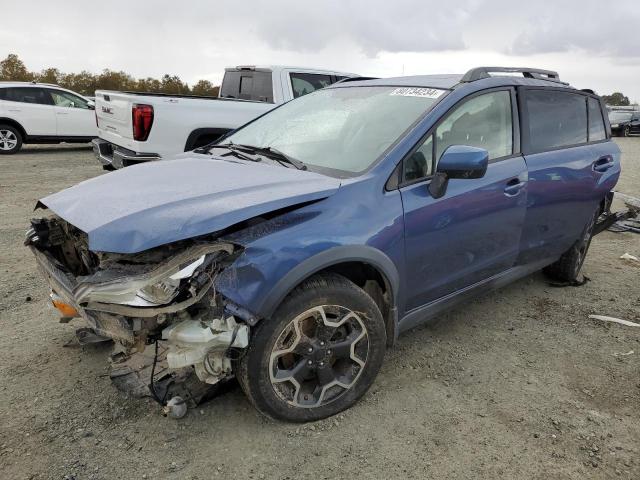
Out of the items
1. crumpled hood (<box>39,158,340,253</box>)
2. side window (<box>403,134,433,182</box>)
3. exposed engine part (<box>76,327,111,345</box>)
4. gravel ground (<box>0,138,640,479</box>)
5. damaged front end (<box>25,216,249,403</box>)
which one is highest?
side window (<box>403,134,433,182</box>)

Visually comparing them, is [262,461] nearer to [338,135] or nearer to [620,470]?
[620,470]

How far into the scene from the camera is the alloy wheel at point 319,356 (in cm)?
249

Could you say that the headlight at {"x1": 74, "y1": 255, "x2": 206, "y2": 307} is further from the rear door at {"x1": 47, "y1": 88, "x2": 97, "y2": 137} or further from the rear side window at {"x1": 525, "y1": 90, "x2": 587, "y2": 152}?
the rear door at {"x1": 47, "y1": 88, "x2": 97, "y2": 137}

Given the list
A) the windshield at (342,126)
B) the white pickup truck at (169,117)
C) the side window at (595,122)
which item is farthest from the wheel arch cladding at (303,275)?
the white pickup truck at (169,117)

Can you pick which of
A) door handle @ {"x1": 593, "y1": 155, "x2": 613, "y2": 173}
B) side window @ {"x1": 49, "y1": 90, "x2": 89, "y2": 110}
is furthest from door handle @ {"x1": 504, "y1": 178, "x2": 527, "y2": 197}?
side window @ {"x1": 49, "y1": 90, "x2": 89, "y2": 110}

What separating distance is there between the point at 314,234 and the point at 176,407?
1.15 meters

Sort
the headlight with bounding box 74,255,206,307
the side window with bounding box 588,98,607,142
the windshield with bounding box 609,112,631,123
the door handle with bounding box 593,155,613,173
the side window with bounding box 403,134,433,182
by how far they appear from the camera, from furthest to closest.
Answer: the windshield with bounding box 609,112,631,123, the side window with bounding box 588,98,607,142, the door handle with bounding box 593,155,613,173, the side window with bounding box 403,134,433,182, the headlight with bounding box 74,255,206,307

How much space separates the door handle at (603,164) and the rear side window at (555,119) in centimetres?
21

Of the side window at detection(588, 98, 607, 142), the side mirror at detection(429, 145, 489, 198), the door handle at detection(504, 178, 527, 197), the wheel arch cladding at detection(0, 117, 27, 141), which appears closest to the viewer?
the side mirror at detection(429, 145, 489, 198)

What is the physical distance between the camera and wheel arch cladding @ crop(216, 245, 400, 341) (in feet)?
7.34

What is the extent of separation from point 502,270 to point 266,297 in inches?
79.9

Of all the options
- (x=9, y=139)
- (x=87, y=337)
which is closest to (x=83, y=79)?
(x=9, y=139)

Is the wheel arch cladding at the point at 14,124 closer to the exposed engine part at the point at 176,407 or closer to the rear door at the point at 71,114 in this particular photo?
the rear door at the point at 71,114

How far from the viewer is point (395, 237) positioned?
106 inches
